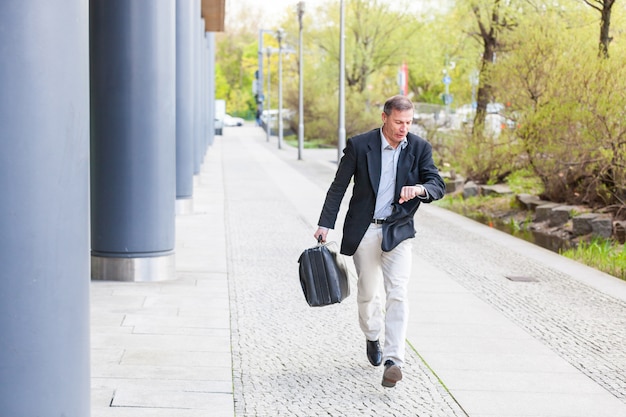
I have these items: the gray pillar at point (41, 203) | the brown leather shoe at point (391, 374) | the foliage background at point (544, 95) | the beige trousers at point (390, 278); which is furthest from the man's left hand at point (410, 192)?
the foliage background at point (544, 95)

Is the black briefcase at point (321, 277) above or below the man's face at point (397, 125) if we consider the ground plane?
below

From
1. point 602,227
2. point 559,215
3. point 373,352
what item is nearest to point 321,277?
point 373,352

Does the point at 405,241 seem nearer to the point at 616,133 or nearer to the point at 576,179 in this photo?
the point at 616,133

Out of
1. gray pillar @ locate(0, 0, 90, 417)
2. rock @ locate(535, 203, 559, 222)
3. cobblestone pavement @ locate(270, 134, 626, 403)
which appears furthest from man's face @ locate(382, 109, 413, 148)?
rock @ locate(535, 203, 559, 222)

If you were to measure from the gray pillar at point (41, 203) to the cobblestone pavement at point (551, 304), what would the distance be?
3469mm

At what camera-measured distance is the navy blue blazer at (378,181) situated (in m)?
6.09

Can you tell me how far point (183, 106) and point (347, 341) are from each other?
1023 centimetres

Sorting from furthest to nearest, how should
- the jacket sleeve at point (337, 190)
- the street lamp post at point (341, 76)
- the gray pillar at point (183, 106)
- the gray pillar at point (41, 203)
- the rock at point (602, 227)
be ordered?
1. the street lamp post at point (341, 76)
2. the gray pillar at point (183, 106)
3. the rock at point (602, 227)
4. the jacket sleeve at point (337, 190)
5. the gray pillar at point (41, 203)

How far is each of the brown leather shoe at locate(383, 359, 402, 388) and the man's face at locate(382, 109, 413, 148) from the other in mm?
1284

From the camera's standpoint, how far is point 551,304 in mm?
9258

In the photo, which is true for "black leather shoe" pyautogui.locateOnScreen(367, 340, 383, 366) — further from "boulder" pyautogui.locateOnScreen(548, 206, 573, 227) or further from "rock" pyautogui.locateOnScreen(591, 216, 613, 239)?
"boulder" pyautogui.locateOnScreen(548, 206, 573, 227)

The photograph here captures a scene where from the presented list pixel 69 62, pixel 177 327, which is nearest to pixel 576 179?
pixel 177 327

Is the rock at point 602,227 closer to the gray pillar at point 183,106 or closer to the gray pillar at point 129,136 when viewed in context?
the gray pillar at point 183,106

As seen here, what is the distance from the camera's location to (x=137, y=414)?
17.7 ft
